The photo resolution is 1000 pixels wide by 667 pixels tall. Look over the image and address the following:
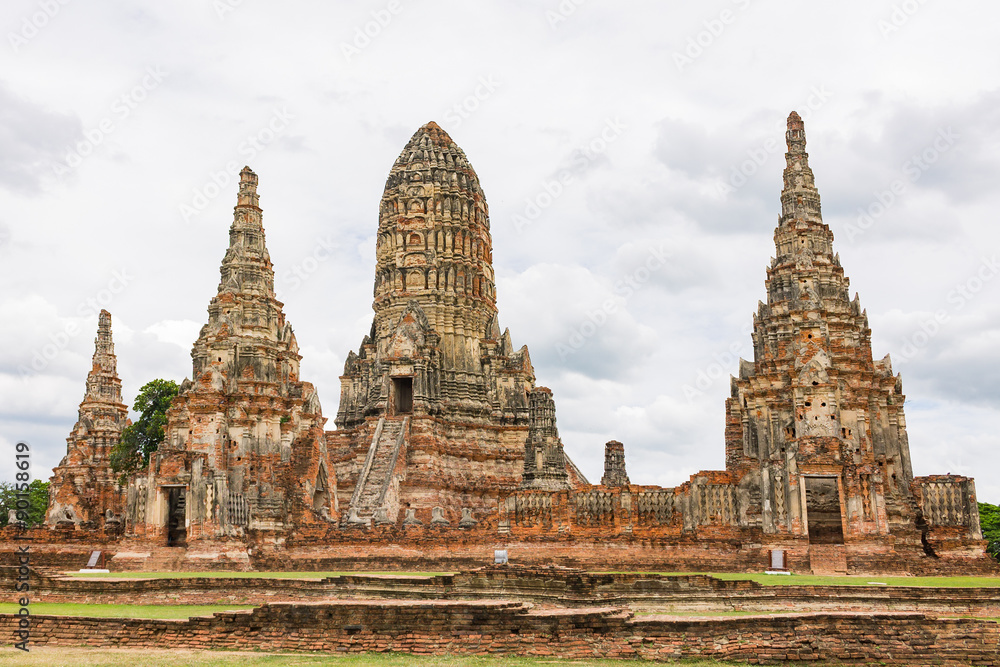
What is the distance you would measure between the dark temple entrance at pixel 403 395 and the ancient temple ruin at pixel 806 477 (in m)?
10.1

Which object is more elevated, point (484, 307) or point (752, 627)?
point (484, 307)

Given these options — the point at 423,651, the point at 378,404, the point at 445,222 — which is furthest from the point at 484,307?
the point at 423,651

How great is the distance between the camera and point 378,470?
120 ft

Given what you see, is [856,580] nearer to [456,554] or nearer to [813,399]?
[813,399]

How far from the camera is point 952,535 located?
2888 centimetres

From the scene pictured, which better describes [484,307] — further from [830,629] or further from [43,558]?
[830,629]

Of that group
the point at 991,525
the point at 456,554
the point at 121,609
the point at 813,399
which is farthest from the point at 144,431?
the point at 991,525

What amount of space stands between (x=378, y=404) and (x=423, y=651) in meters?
26.0

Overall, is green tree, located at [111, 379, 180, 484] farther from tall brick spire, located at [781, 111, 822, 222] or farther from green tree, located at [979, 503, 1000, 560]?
green tree, located at [979, 503, 1000, 560]

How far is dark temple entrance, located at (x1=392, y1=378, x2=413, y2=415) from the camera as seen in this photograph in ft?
136

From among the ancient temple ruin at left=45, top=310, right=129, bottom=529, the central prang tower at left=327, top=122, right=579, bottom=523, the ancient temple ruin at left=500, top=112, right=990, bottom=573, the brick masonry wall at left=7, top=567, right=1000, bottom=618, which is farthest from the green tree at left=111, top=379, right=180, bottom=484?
the brick masonry wall at left=7, top=567, right=1000, bottom=618

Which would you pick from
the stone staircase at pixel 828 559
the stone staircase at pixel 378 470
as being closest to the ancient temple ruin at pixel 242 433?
the stone staircase at pixel 378 470

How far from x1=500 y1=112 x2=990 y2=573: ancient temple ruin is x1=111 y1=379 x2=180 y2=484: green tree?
686 inches

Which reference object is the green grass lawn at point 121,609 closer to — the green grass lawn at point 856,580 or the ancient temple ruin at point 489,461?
the ancient temple ruin at point 489,461
